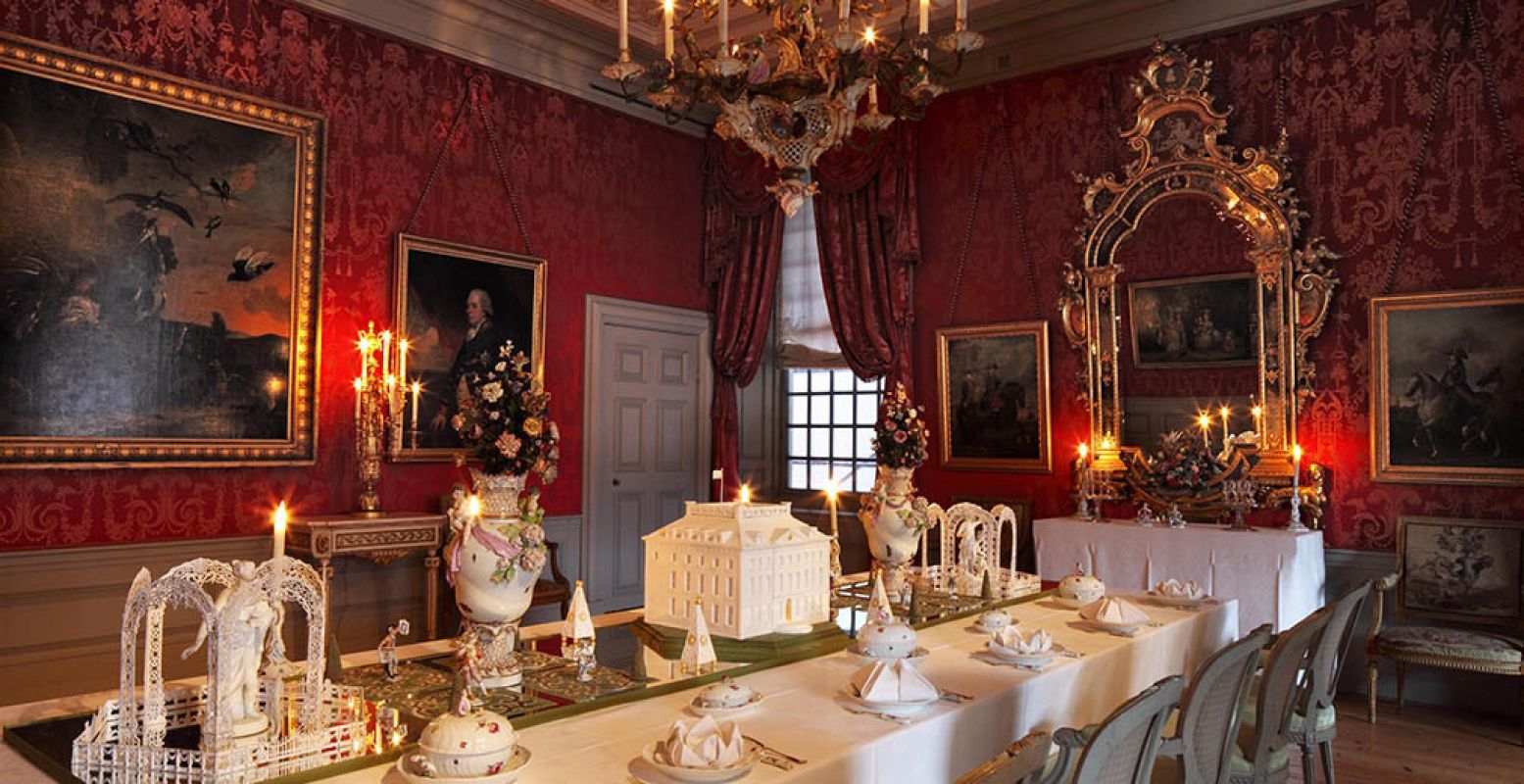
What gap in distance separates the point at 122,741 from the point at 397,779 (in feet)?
1.85

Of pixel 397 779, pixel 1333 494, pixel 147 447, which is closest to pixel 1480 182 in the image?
pixel 1333 494

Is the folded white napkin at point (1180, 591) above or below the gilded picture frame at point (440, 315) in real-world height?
below

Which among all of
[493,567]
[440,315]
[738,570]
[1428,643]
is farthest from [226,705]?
[1428,643]

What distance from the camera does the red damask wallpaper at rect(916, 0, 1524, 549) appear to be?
18.6 ft

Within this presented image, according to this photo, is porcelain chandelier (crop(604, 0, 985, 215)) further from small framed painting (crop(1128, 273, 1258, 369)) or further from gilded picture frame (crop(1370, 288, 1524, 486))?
gilded picture frame (crop(1370, 288, 1524, 486))

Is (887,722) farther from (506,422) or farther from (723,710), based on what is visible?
(506,422)

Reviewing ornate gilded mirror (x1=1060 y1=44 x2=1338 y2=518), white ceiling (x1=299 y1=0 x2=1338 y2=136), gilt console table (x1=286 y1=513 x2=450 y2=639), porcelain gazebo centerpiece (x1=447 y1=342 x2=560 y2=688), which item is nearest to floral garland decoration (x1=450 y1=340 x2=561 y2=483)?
porcelain gazebo centerpiece (x1=447 y1=342 x2=560 y2=688)

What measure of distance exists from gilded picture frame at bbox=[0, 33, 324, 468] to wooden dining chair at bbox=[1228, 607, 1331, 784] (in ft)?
16.6

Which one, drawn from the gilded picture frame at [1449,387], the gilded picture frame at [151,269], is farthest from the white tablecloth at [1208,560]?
the gilded picture frame at [151,269]

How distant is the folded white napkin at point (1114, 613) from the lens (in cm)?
335

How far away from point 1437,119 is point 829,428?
4761mm

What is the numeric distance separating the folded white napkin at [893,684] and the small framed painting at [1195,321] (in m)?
4.75

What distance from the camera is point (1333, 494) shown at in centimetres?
611

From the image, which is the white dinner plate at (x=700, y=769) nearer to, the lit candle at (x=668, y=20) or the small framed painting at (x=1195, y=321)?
the lit candle at (x=668, y=20)
